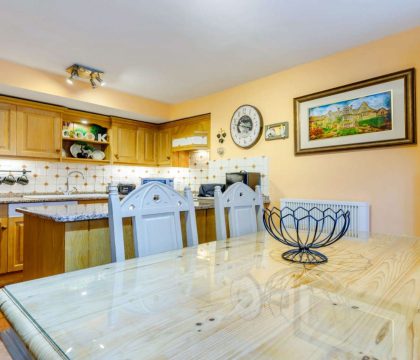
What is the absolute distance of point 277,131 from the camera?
10.0 feet

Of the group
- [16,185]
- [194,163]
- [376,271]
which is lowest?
[376,271]

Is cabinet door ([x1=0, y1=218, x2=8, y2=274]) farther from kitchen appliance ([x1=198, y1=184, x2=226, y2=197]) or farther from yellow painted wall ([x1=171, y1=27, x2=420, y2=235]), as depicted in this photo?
yellow painted wall ([x1=171, y1=27, x2=420, y2=235])

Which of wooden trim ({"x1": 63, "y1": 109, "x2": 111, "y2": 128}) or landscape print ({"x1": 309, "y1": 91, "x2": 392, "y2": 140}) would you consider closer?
landscape print ({"x1": 309, "y1": 91, "x2": 392, "y2": 140})

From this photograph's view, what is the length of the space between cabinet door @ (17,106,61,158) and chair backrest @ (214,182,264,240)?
2.72 m

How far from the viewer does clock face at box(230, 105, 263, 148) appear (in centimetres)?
324

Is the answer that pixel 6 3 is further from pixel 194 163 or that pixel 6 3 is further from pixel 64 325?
pixel 194 163

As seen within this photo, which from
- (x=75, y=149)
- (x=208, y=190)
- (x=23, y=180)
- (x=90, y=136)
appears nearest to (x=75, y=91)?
(x=90, y=136)

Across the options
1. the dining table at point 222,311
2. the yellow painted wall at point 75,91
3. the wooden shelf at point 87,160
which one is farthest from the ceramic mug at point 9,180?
the dining table at point 222,311

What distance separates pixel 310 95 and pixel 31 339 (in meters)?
2.83

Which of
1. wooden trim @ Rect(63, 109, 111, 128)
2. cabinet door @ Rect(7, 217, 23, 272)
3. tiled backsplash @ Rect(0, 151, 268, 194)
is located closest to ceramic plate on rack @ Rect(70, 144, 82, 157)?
tiled backsplash @ Rect(0, 151, 268, 194)

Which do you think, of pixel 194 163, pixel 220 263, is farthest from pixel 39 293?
pixel 194 163

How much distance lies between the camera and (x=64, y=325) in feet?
1.82

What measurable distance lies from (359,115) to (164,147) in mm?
2828

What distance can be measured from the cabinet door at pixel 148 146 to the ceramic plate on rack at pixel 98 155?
0.58 m
